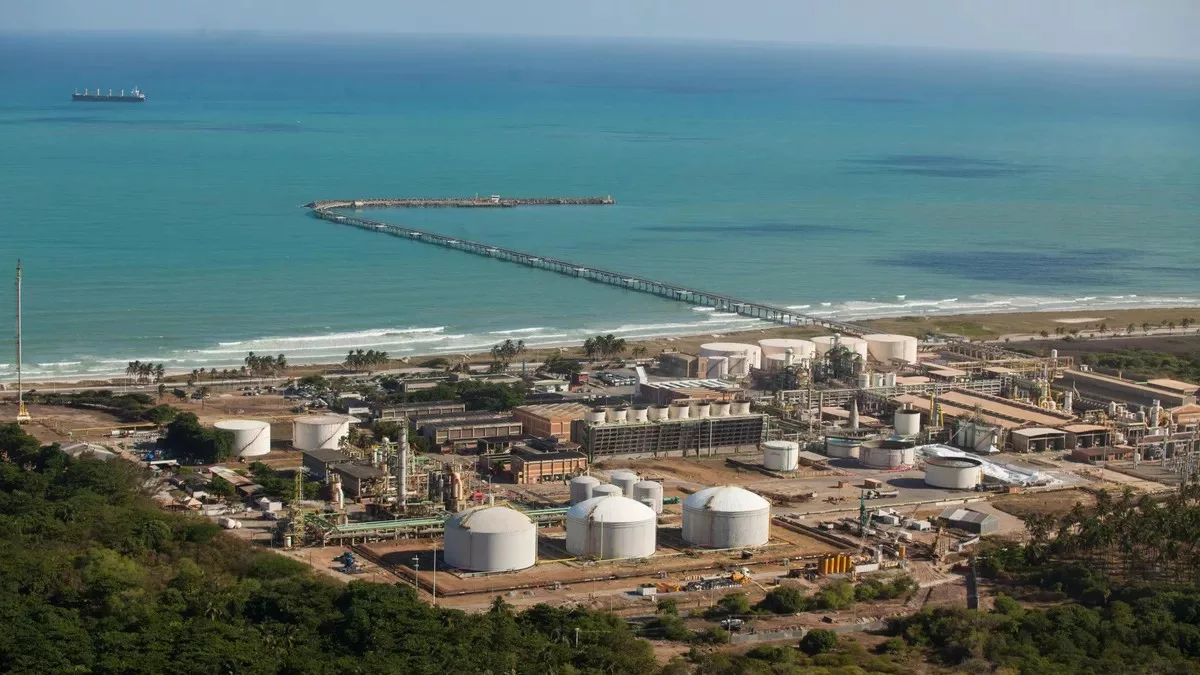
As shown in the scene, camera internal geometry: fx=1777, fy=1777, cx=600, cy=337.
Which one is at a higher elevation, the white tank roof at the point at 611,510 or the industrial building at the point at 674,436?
the industrial building at the point at 674,436

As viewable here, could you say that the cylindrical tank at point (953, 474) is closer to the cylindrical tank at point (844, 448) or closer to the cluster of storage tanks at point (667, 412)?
the cylindrical tank at point (844, 448)

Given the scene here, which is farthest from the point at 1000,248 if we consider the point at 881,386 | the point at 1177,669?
the point at 1177,669

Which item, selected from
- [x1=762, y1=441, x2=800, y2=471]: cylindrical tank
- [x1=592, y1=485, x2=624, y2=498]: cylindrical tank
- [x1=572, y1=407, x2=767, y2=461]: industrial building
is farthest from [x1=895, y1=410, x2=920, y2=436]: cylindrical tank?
[x1=592, y1=485, x2=624, y2=498]: cylindrical tank

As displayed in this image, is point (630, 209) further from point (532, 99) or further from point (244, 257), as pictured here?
point (532, 99)

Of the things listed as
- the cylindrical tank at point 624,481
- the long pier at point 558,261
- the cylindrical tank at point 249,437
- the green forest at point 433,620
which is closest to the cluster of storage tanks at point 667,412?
the cylindrical tank at point 624,481

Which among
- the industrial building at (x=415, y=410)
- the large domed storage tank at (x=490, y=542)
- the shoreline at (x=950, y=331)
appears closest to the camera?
the large domed storage tank at (x=490, y=542)

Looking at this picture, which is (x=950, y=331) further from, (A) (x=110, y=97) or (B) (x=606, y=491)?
(A) (x=110, y=97)

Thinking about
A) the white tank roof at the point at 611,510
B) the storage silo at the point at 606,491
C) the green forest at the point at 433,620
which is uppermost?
the storage silo at the point at 606,491

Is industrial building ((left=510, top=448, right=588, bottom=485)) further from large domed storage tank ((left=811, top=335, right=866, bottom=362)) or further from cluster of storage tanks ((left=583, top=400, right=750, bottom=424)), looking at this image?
large domed storage tank ((left=811, top=335, right=866, bottom=362))
